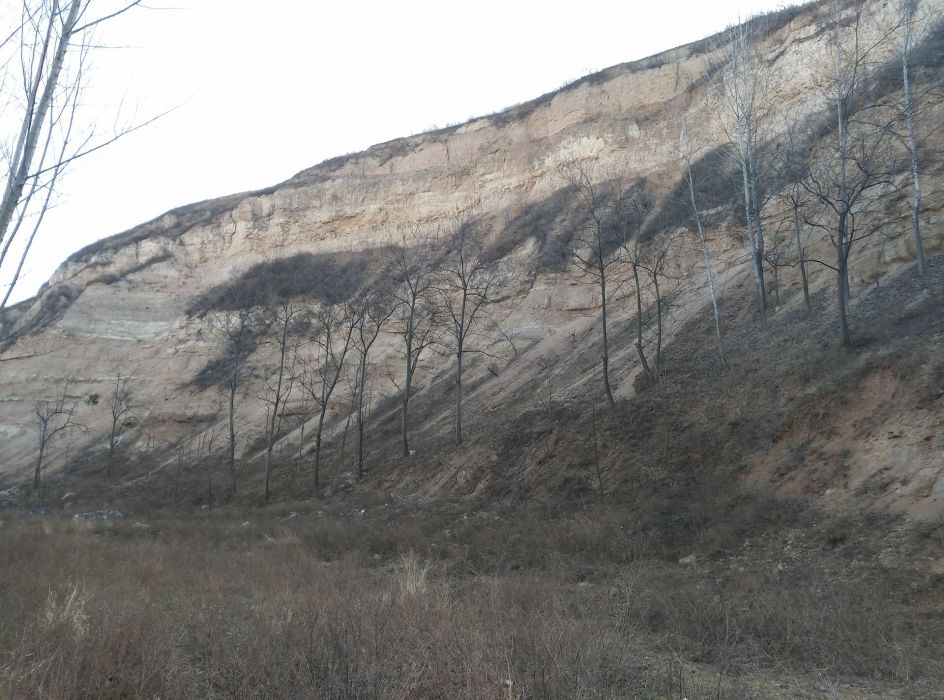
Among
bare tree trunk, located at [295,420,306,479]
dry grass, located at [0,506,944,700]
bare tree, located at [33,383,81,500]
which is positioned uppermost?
bare tree, located at [33,383,81,500]

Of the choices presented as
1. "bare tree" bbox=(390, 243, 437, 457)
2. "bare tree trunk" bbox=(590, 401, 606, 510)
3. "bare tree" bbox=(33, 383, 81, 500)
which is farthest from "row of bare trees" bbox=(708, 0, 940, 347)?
"bare tree" bbox=(33, 383, 81, 500)

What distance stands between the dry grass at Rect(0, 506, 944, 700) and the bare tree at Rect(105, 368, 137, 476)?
89.8 ft

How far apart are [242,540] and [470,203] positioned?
28594 millimetres

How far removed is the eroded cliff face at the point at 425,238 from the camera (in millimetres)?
26078

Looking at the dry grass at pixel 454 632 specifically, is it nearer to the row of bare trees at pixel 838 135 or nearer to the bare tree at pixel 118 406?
the row of bare trees at pixel 838 135

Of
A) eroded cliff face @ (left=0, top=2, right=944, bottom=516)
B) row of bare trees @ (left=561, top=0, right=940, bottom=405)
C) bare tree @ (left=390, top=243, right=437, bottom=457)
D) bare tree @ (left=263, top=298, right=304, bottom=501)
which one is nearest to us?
row of bare trees @ (left=561, top=0, right=940, bottom=405)

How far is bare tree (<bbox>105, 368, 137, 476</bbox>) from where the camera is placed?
33469 millimetres

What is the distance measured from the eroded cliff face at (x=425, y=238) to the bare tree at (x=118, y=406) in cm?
50

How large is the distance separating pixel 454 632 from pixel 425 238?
35.1 m

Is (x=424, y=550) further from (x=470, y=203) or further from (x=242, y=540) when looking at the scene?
(x=470, y=203)

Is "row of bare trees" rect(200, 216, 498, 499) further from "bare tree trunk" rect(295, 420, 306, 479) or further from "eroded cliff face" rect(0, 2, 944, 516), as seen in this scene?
"eroded cliff face" rect(0, 2, 944, 516)

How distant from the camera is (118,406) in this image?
3506cm

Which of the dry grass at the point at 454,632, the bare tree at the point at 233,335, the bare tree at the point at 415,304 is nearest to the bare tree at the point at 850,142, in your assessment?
the dry grass at the point at 454,632

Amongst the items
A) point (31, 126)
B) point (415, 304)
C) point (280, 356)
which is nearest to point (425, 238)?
point (415, 304)
